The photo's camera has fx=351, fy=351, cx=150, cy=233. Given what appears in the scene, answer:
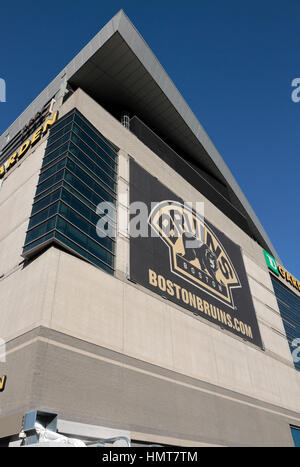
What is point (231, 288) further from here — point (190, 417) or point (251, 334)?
point (190, 417)

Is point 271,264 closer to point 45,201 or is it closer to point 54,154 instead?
point 54,154

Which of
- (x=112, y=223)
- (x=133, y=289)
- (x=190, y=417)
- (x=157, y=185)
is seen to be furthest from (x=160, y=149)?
(x=190, y=417)

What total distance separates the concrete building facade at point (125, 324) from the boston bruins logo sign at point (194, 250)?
8.69 ft

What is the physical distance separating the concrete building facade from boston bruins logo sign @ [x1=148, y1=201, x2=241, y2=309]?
2.65m

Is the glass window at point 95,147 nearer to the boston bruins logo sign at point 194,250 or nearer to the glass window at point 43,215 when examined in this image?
the boston bruins logo sign at point 194,250

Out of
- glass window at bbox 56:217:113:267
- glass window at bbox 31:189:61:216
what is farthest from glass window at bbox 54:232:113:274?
glass window at bbox 31:189:61:216

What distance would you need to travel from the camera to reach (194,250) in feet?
98.8

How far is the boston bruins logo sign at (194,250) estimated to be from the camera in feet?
90.4

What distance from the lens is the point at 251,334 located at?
3309cm

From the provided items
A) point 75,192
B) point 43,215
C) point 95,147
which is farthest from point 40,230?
point 95,147

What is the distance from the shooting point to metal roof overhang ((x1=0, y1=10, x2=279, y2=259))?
30000 millimetres

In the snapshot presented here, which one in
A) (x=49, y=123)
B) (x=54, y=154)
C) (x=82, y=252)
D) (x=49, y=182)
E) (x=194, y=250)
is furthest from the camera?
(x=194, y=250)

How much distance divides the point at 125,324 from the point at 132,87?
23.5 metres
